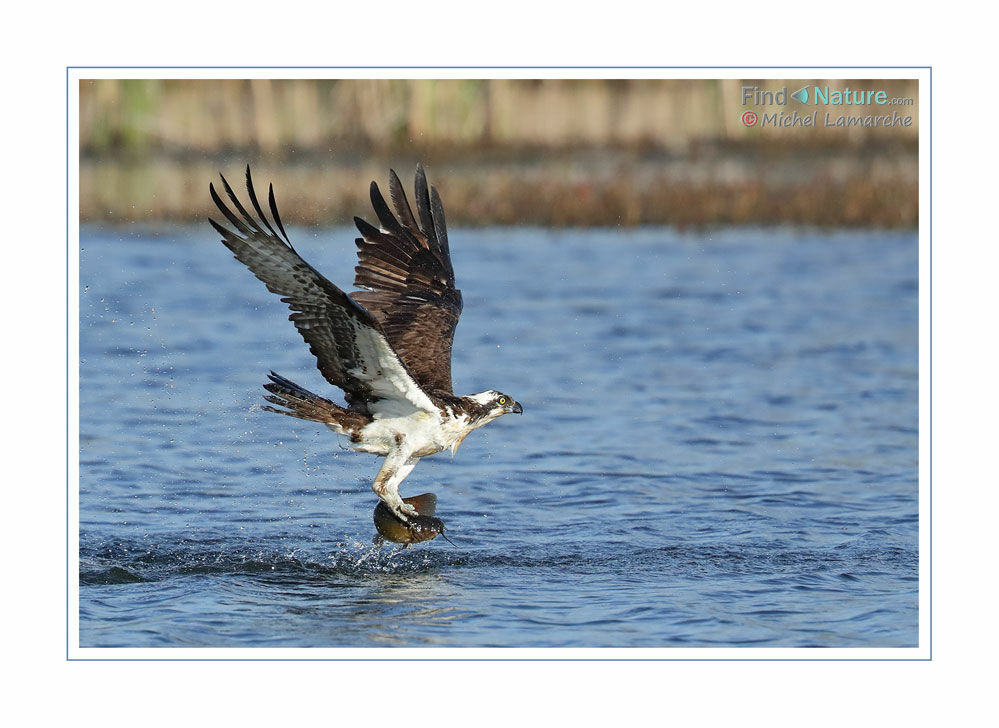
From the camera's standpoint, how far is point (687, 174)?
59.4 feet

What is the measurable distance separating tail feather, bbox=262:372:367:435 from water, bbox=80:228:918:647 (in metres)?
0.96

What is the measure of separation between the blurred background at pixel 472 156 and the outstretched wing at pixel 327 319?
9733 mm

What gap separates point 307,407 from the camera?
8.00 m

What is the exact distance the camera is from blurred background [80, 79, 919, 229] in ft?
57.7

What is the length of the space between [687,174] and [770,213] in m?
1.29

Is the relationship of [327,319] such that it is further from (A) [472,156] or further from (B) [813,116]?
(A) [472,156]

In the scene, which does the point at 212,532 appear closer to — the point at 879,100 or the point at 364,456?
the point at 364,456

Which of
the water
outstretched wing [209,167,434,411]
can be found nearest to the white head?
outstretched wing [209,167,434,411]

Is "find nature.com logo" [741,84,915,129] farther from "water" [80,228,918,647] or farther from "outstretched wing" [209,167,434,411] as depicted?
"outstretched wing" [209,167,434,411]

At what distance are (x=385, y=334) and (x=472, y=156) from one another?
36.6 feet

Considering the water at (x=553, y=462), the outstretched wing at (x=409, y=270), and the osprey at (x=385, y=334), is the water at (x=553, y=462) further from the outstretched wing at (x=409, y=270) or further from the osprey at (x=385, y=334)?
the outstretched wing at (x=409, y=270)

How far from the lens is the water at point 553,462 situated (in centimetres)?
759
